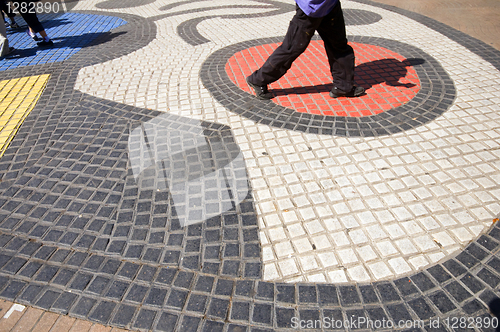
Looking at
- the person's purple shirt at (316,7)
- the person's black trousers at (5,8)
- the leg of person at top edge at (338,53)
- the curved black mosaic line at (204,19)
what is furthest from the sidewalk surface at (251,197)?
the person's black trousers at (5,8)

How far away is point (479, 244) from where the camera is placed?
2.69 meters

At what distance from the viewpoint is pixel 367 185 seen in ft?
10.7

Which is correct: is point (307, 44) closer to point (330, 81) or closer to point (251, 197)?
point (330, 81)

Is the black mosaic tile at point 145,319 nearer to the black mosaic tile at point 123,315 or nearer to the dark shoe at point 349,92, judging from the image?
the black mosaic tile at point 123,315

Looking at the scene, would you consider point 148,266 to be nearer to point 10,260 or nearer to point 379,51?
point 10,260

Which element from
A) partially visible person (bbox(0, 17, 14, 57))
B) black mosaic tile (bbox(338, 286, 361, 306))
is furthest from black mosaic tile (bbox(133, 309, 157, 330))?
partially visible person (bbox(0, 17, 14, 57))

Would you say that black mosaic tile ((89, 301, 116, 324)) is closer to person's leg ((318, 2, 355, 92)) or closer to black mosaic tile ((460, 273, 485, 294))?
black mosaic tile ((460, 273, 485, 294))

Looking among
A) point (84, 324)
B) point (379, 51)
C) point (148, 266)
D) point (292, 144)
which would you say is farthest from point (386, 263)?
point (379, 51)

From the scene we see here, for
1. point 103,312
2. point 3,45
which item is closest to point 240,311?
point 103,312

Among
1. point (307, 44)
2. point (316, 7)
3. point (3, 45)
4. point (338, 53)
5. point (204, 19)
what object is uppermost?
point (316, 7)

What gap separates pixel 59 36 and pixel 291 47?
23.7ft

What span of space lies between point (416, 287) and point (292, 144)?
2.06m

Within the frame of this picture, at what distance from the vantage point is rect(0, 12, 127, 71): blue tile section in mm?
6867

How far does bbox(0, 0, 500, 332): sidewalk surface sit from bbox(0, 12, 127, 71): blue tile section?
36.4 inches
